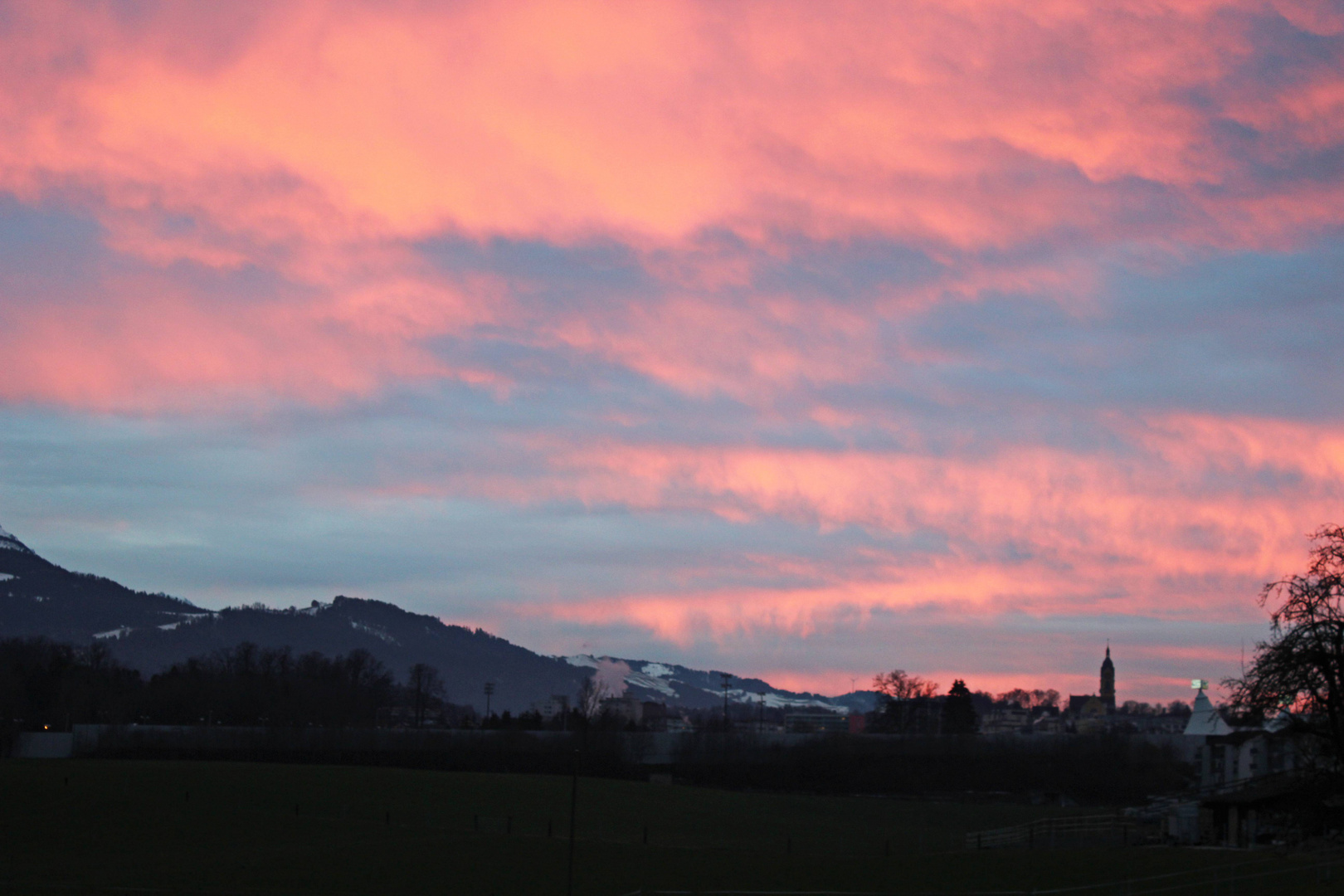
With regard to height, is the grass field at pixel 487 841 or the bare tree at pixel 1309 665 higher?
the bare tree at pixel 1309 665

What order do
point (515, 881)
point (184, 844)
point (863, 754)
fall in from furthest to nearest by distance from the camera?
1. point (863, 754)
2. point (184, 844)
3. point (515, 881)

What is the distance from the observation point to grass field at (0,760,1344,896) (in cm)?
5344

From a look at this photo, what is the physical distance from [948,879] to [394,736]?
117095 millimetres

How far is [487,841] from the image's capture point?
239 feet

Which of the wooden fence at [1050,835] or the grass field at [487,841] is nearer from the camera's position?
the grass field at [487,841]

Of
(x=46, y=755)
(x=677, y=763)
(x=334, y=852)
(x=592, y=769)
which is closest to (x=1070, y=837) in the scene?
(x=334, y=852)

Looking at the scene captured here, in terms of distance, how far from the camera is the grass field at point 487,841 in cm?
5344

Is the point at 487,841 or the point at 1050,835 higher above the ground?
the point at 1050,835

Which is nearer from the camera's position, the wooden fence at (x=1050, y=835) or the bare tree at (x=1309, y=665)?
the bare tree at (x=1309, y=665)

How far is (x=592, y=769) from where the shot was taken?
468ft

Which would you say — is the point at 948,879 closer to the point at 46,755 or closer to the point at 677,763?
the point at 677,763

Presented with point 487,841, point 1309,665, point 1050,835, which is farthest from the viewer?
point 1050,835

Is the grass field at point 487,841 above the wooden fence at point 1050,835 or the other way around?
the other way around

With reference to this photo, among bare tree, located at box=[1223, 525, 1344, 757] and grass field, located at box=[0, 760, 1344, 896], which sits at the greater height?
bare tree, located at box=[1223, 525, 1344, 757]
